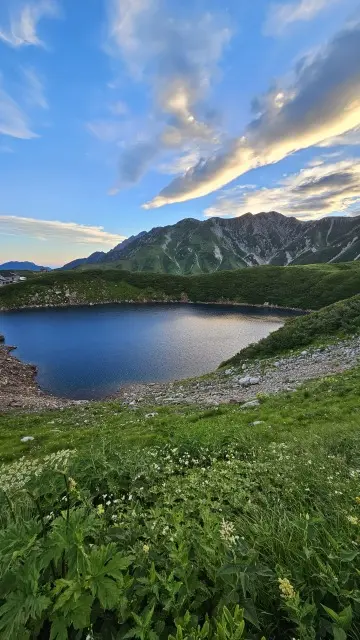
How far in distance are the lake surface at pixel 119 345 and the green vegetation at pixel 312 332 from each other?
11.8m

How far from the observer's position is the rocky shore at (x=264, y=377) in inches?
917

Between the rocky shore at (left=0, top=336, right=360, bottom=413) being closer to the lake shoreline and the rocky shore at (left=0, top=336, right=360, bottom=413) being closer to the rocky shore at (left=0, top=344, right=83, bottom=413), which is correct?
the rocky shore at (left=0, top=344, right=83, bottom=413)

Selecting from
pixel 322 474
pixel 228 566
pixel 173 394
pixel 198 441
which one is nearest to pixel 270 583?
pixel 228 566

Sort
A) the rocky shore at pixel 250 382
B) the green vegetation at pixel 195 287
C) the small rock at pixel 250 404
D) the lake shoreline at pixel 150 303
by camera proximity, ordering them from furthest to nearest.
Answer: the green vegetation at pixel 195 287
the lake shoreline at pixel 150 303
the rocky shore at pixel 250 382
the small rock at pixel 250 404

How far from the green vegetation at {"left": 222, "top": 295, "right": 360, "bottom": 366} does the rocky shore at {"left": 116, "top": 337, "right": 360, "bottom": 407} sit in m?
2.68

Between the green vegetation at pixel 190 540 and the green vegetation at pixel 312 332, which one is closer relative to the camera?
the green vegetation at pixel 190 540

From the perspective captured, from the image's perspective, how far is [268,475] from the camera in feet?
22.8

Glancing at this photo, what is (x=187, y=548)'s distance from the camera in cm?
387

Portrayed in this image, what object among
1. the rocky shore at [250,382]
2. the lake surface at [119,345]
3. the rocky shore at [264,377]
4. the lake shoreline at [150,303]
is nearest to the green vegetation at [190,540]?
the rocky shore at [264,377]

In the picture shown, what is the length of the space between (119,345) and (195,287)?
3863 inches

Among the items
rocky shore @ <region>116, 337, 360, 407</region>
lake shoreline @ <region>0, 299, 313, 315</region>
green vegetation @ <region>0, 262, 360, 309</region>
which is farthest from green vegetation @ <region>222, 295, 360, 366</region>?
green vegetation @ <region>0, 262, 360, 309</region>

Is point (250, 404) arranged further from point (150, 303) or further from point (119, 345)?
point (150, 303)

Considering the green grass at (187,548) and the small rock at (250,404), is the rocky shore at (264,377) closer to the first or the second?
the small rock at (250,404)

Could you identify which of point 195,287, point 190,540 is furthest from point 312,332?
point 195,287
